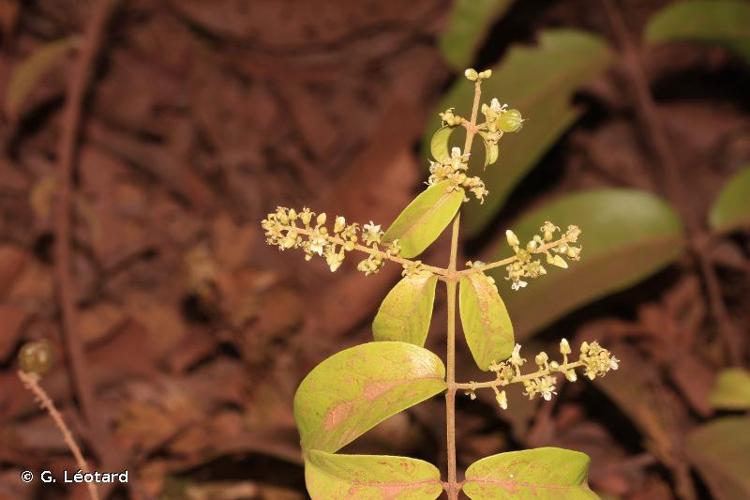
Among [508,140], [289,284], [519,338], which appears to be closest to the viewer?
[519,338]

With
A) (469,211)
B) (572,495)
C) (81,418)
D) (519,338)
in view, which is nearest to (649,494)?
(519,338)

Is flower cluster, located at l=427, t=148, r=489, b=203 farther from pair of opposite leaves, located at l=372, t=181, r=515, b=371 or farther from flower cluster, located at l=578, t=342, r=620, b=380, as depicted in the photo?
flower cluster, located at l=578, t=342, r=620, b=380

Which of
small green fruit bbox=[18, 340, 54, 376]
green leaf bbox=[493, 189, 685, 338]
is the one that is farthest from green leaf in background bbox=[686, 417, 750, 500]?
small green fruit bbox=[18, 340, 54, 376]

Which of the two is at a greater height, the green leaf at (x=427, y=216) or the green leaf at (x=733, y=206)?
the green leaf at (x=733, y=206)

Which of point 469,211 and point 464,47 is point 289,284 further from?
point 464,47

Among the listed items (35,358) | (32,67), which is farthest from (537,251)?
(32,67)

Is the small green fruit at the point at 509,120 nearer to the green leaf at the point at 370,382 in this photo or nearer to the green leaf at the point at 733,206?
the green leaf at the point at 370,382

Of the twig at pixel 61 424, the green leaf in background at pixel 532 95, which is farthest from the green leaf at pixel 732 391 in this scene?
the twig at pixel 61 424
